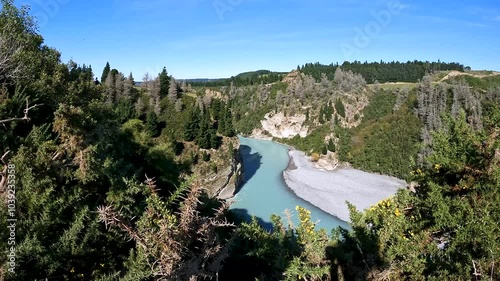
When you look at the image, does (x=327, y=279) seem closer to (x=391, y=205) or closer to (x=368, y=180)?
(x=391, y=205)

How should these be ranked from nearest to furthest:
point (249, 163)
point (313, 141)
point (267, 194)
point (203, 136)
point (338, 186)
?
point (203, 136) → point (267, 194) → point (338, 186) → point (249, 163) → point (313, 141)

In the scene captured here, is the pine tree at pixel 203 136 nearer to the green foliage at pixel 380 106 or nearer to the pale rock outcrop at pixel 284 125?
the pale rock outcrop at pixel 284 125

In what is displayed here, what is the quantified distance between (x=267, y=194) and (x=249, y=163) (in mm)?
18882

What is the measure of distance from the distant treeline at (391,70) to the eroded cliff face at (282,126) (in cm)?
3334

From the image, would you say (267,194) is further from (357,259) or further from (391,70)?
(391,70)

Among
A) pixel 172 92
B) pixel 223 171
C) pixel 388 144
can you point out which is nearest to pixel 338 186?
pixel 223 171

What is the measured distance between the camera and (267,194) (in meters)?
41.9

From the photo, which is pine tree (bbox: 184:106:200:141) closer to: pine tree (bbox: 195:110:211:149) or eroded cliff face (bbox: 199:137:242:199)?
pine tree (bbox: 195:110:211:149)

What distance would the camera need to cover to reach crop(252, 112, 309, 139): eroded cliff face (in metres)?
86.6

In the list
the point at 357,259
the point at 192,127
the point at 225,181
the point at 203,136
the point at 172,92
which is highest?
the point at 172,92

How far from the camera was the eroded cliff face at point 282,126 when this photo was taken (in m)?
86.6

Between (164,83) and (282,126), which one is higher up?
(164,83)

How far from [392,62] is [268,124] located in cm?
7190

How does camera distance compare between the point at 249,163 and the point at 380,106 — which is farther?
the point at 380,106
